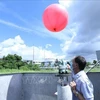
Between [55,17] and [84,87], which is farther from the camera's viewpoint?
[55,17]

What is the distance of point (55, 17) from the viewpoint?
9.76 feet

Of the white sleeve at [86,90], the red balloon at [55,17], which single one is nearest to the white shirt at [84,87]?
the white sleeve at [86,90]

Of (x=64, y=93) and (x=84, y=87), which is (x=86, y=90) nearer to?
(x=84, y=87)

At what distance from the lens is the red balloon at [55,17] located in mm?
2966

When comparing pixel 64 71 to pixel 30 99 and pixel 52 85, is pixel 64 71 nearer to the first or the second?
pixel 52 85

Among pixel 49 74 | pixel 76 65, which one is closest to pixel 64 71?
pixel 49 74

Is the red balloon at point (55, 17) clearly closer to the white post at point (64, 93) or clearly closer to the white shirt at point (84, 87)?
the white post at point (64, 93)

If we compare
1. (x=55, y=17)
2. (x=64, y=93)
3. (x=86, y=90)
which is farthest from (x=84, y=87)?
(x=64, y=93)

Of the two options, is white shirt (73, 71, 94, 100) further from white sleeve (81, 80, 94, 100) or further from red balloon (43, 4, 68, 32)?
red balloon (43, 4, 68, 32)

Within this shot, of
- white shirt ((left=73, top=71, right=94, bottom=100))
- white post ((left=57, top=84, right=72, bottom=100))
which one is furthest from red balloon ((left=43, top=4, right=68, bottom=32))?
white shirt ((left=73, top=71, right=94, bottom=100))

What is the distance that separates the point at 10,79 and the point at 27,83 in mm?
493

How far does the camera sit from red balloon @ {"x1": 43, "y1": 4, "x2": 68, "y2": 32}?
2966mm

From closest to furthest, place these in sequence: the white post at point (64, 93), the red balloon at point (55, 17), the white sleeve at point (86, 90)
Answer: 1. the white sleeve at point (86, 90)
2. the red balloon at point (55, 17)
3. the white post at point (64, 93)

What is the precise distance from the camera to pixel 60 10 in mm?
2988
